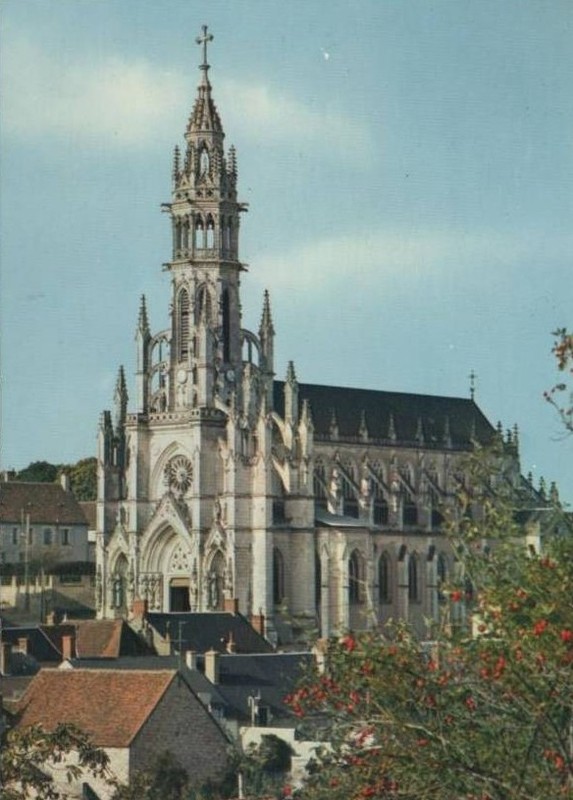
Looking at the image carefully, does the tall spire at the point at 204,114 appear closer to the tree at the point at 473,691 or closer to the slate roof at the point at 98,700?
the slate roof at the point at 98,700

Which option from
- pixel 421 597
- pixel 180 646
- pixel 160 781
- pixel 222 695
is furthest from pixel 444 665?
pixel 421 597

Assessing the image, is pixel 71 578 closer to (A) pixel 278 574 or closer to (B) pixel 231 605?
(A) pixel 278 574

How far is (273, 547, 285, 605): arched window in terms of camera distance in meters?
110

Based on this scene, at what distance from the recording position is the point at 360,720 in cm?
2205

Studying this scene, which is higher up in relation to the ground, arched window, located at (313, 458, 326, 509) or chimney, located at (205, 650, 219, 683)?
arched window, located at (313, 458, 326, 509)

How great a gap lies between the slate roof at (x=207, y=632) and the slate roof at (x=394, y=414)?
2844 cm

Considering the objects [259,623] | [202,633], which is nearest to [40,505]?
[259,623]

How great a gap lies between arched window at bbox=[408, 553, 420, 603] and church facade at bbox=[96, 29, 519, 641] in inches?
3.3

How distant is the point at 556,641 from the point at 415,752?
1.67 m

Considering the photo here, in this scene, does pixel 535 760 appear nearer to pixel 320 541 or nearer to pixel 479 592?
pixel 479 592

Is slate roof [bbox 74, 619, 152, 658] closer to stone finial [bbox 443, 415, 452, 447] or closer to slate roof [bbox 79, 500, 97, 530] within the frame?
slate roof [bbox 79, 500, 97, 530]

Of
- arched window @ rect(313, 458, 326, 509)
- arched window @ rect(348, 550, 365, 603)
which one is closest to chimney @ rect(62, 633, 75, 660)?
arched window @ rect(348, 550, 365, 603)

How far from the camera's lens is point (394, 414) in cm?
12812

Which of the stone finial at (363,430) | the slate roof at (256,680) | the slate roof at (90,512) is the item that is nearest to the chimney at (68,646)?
the slate roof at (256,680)
